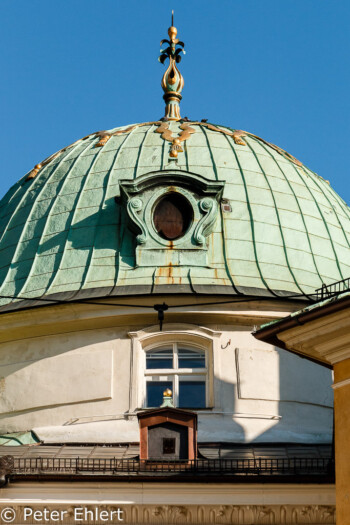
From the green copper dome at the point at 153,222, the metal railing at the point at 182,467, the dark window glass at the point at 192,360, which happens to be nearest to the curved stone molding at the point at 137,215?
the green copper dome at the point at 153,222

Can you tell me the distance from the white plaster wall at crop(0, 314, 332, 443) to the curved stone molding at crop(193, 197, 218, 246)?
7.17 feet

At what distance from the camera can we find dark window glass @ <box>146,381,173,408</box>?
29891mm

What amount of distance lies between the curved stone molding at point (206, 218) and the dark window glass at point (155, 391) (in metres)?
3.20

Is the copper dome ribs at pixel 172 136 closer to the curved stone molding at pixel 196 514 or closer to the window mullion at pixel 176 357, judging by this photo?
the window mullion at pixel 176 357

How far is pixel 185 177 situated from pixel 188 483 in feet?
29.7

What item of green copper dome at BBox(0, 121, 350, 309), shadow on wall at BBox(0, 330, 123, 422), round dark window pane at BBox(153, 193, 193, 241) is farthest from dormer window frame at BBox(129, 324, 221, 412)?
round dark window pane at BBox(153, 193, 193, 241)

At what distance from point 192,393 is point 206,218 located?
383cm

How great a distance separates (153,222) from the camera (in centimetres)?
3145

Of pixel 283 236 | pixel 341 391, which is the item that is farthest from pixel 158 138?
pixel 341 391

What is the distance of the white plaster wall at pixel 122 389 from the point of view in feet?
96.0

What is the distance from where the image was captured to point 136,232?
31.4 m

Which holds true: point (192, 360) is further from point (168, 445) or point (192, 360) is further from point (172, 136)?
point (172, 136)

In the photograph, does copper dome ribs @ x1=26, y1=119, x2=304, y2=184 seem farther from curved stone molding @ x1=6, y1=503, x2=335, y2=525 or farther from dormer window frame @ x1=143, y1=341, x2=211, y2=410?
curved stone molding @ x1=6, y1=503, x2=335, y2=525

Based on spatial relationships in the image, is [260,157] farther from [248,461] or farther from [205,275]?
[248,461]
